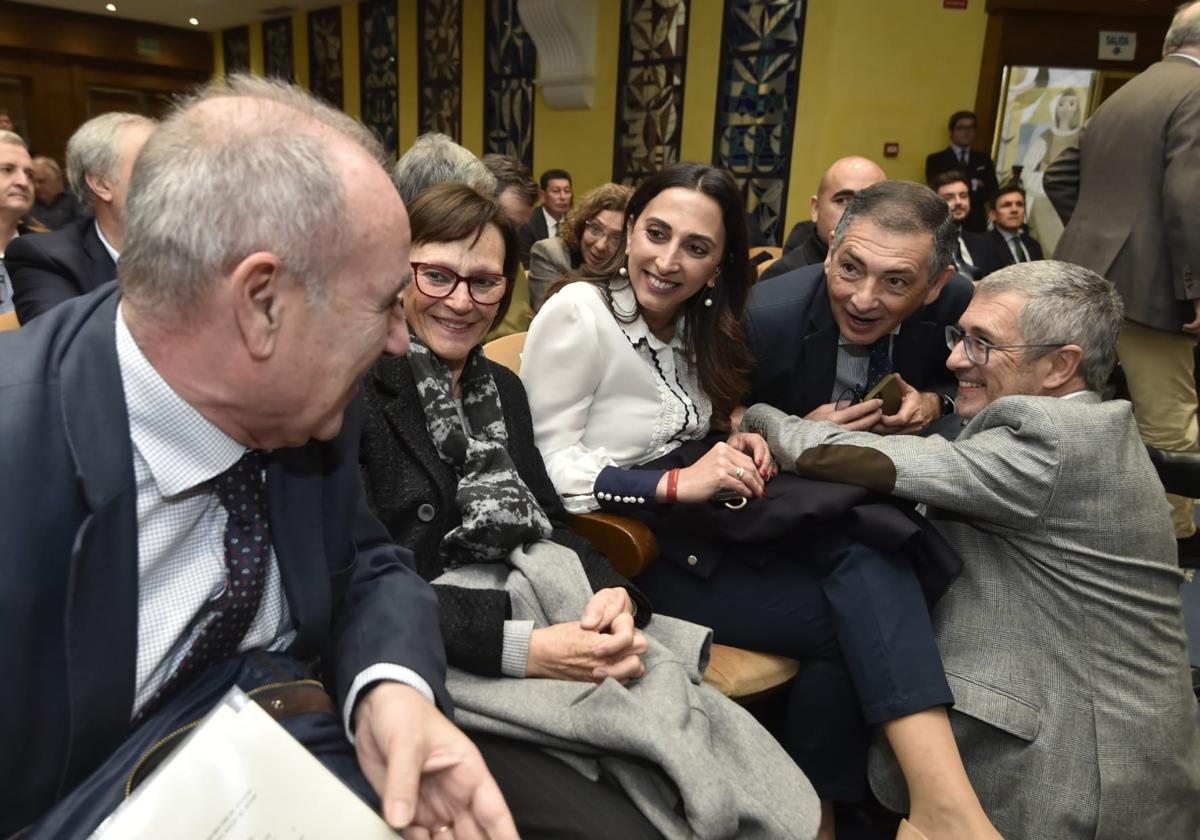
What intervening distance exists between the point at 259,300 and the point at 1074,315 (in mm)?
1600

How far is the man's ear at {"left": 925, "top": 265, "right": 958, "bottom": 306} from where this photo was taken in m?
2.19

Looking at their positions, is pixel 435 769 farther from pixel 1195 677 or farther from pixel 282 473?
pixel 1195 677

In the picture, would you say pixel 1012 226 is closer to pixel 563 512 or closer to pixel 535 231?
pixel 535 231

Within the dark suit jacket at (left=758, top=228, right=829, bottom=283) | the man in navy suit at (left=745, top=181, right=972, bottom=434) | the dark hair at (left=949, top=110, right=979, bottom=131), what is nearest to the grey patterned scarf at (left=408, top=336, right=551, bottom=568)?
the man in navy suit at (left=745, top=181, right=972, bottom=434)

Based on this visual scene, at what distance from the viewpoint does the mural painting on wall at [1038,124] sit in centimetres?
637

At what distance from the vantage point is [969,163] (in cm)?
617

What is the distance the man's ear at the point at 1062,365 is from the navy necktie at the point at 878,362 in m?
0.57

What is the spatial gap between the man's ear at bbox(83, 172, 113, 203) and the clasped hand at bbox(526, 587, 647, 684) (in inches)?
94.9

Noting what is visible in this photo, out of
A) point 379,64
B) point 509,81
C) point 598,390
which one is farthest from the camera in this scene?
point 379,64

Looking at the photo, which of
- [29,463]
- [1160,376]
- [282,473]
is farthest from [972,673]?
[1160,376]

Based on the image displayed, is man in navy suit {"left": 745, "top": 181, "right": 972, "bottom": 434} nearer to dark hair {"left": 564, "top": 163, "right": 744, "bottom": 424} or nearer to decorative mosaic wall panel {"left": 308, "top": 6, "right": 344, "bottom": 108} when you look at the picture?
dark hair {"left": 564, "top": 163, "right": 744, "bottom": 424}

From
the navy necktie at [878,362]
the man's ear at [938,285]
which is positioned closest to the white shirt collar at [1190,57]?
the man's ear at [938,285]

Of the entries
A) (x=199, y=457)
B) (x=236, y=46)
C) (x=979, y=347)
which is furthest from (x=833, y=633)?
(x=236, y=46)

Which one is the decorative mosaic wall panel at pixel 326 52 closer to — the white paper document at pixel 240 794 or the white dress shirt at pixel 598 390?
the white dress shirt at pixel 598 390
